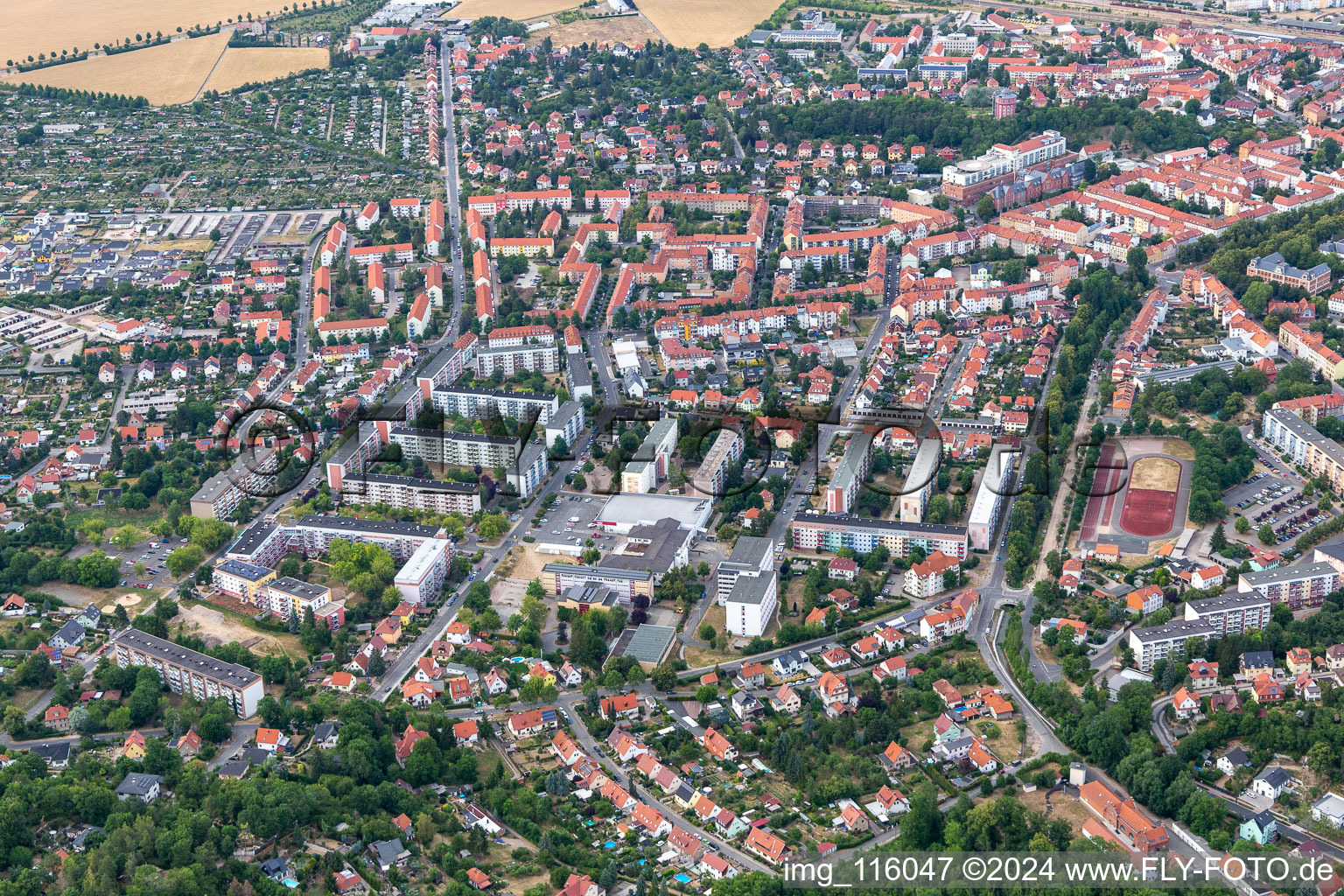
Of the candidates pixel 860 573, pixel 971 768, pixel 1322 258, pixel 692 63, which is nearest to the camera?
pixel 971 768

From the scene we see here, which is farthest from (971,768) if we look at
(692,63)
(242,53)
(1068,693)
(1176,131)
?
(242,53)

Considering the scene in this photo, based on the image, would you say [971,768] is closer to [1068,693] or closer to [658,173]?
[1068,693]

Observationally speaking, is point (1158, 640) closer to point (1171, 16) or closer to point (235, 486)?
point (235, 486)

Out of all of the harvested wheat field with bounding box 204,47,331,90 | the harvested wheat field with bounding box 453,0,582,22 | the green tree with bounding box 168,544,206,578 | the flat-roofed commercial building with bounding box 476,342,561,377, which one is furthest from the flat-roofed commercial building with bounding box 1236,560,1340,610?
the harvested wheat field with bounding box 453,0,582,22

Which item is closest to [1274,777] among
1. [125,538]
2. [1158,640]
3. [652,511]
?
[1158,640]

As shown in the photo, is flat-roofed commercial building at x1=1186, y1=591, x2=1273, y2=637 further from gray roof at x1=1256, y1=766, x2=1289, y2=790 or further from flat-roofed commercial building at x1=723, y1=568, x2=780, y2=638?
flat-roofed commercial building at x1=723, y1=568, x2=780, y2=638

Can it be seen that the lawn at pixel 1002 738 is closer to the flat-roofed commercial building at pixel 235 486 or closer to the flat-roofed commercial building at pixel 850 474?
the flat-roofed commercial building at pixel 850 474

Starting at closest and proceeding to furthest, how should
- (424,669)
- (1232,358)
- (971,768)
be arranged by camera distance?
1. (971,768)
2. (424,669)
3. (1232,358)
